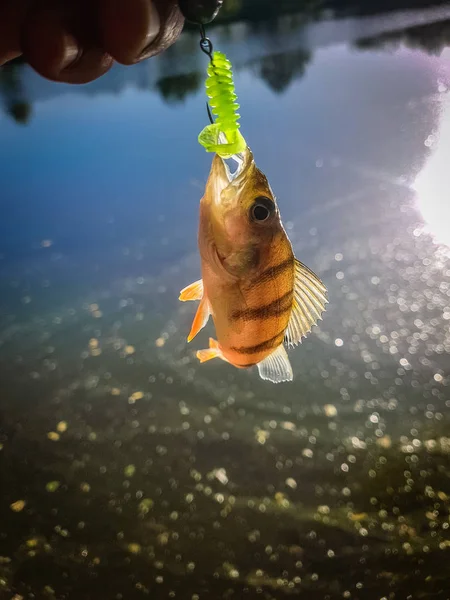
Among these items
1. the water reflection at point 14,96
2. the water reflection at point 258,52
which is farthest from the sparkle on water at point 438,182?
the water reflection at point 14,96

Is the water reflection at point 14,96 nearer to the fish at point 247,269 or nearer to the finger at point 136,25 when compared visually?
the finger at point 136,25

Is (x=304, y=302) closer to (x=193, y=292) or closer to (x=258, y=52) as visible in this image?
(x=193, y=292)

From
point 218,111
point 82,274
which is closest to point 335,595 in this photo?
point 218,111

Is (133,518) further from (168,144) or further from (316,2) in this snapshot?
(316,2)

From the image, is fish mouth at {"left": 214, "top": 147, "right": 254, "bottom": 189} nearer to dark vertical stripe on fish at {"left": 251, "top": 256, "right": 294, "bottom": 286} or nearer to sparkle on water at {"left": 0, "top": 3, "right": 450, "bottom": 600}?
dark vertical stripe on fish at {"left": 251, "top": 256, "right": 294, "bottom": 286}

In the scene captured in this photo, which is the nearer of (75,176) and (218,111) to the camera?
(218,111)

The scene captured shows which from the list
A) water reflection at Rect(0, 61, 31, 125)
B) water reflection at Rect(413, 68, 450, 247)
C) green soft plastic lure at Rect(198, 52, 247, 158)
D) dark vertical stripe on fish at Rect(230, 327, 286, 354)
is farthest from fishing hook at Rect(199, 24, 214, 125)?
water reflection at Rect(0, 61, 31, 125)

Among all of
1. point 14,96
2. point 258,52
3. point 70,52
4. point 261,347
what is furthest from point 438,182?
point 14,96
